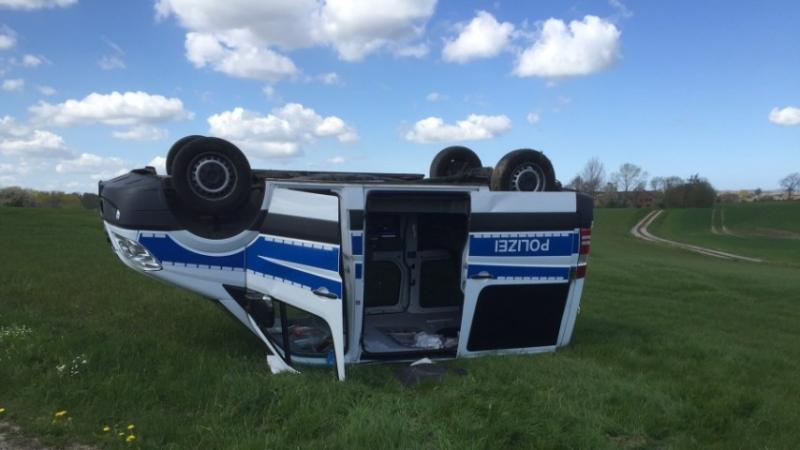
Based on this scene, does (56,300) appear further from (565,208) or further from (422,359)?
(565,208)

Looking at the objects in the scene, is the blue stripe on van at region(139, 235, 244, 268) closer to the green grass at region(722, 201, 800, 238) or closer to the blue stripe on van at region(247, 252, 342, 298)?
the blue stripe on van at region(247, 252, 342, 298)

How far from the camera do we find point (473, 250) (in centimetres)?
597

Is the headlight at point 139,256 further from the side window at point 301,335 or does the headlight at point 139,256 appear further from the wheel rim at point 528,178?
the wheel rim at point 528,178

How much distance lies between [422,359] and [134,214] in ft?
9.21

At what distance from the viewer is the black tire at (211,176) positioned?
565 cm

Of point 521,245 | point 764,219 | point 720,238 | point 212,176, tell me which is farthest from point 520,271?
point 764,219

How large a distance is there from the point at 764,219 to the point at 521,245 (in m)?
67.1

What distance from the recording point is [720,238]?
5334cm

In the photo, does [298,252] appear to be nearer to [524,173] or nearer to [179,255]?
[179,255]

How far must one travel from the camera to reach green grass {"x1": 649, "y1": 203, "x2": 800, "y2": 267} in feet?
137

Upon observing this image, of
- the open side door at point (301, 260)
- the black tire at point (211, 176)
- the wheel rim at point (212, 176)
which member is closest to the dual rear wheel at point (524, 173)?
the open side door at point (301, 260)

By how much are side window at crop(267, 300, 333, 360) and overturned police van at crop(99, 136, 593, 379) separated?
0.7 inches

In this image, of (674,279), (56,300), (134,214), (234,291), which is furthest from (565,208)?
(674,279)

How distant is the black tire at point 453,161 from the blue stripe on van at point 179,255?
3308 millimetres
